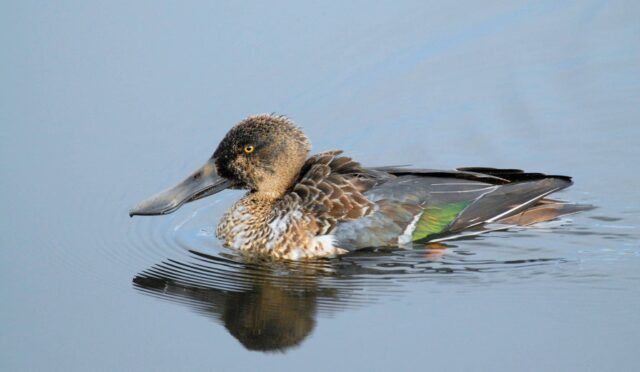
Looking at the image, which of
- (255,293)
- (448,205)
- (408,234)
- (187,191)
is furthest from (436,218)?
(187,191)

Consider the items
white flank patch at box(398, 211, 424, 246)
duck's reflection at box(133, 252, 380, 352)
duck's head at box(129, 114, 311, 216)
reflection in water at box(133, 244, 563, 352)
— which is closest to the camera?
duck's reflection at box(133, 252, 380, 352)

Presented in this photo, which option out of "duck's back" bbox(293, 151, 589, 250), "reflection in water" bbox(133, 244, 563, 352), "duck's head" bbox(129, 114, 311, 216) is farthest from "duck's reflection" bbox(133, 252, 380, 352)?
"duck's head" bbox(129, 114, 311, 216)

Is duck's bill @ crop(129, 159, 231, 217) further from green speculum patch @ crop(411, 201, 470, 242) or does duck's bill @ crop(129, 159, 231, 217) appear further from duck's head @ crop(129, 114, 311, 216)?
green speculum patch @ crop(411, 201, 470, 242)

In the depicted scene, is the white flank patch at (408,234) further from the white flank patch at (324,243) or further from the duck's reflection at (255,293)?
the duck's reflection at (255,293)

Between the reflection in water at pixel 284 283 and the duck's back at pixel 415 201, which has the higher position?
Result: the duck's back at pixel 415 201

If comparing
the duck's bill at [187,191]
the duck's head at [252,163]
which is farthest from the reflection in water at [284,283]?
the duck's head at [252,163]

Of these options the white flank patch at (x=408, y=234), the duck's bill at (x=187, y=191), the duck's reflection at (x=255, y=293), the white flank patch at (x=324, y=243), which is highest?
the duck's bill at (x=187, y=191)

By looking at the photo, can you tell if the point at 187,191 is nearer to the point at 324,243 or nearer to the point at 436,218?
the point at 324,243

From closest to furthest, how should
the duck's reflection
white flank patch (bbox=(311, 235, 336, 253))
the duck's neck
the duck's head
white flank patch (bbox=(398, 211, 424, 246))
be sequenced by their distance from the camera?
the duck's reflection
white flank patch (bbox=(311, 235, 336, 253))
white flank patch (bbox=(398, 211, 424, 246))
the duck's neck
the duck's head
